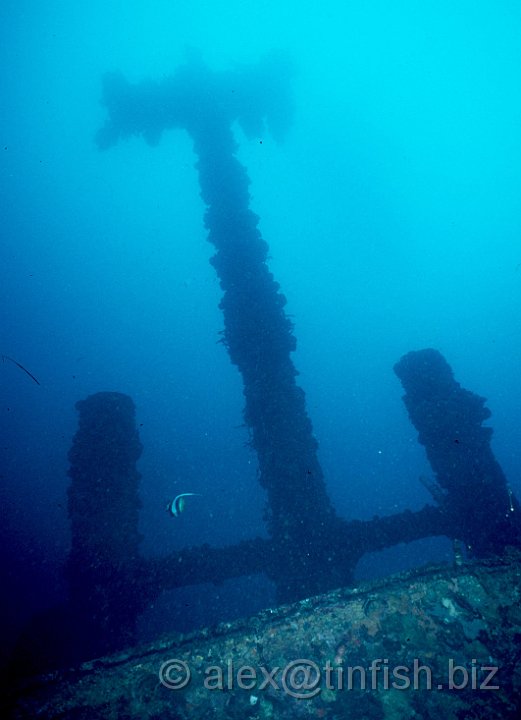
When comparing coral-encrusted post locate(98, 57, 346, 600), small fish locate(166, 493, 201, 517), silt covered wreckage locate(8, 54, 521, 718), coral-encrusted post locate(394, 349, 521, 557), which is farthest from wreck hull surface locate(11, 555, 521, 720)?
coral-encrusted post locate(394, 349, 521, 557)

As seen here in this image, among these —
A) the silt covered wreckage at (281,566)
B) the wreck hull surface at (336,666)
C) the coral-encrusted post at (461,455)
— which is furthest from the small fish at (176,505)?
the coral-encrusted post at (461,455)

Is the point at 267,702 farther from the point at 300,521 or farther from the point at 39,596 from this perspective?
the point at 39,596

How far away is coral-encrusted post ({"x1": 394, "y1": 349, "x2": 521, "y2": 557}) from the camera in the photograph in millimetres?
6125

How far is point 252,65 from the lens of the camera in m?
17.1

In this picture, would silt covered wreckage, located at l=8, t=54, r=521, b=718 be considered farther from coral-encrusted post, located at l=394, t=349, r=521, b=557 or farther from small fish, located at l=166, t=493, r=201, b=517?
small fish, located at l=166, t=493, r=201, b=517

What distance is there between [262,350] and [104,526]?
14.7 ft

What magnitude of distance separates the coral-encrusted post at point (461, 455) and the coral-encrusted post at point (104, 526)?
563cm

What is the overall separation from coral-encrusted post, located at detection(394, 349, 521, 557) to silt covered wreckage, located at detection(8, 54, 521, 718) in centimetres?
3

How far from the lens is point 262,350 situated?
806cm

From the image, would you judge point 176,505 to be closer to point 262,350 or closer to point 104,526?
point 104,526

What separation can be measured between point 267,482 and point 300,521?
3.11ft

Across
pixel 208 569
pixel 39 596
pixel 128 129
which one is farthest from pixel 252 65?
pixel 39 596

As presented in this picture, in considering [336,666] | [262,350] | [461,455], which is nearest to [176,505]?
[336,666]

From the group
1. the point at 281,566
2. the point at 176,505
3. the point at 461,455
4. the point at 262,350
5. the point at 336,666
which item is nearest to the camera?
the point at 336,666
